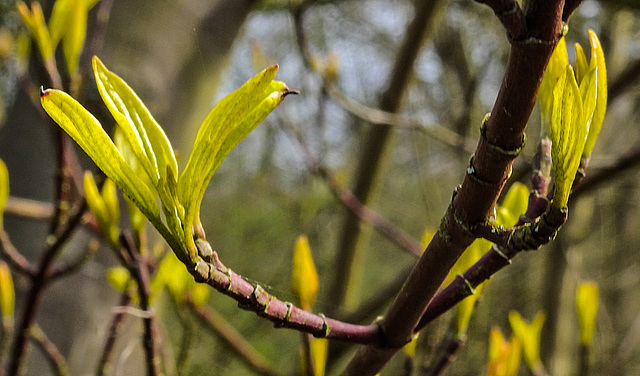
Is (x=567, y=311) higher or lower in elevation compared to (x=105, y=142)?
lower

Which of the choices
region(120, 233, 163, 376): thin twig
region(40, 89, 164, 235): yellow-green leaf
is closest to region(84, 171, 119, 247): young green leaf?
region(120, 233, 163, 376): thin twig

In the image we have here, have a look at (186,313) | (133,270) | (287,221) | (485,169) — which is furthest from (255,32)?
(485,169)

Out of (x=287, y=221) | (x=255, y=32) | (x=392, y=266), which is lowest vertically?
(x=392, y=266)

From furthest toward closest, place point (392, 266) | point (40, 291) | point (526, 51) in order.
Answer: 1. point (392, 266)
2. point (40, 291)
3. point (526, 51)

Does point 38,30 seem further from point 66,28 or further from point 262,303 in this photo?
point 262,303

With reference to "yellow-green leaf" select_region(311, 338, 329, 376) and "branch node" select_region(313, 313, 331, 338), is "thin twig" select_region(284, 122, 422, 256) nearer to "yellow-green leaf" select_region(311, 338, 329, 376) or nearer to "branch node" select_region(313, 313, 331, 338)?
"yellow-green leaf" select_region(311, 338, 329, 376)

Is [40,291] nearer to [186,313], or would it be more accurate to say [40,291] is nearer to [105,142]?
[186,313]

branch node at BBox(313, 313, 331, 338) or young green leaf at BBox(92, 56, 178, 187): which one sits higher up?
young green leaf at BBox(92, 56, 178, 187)
